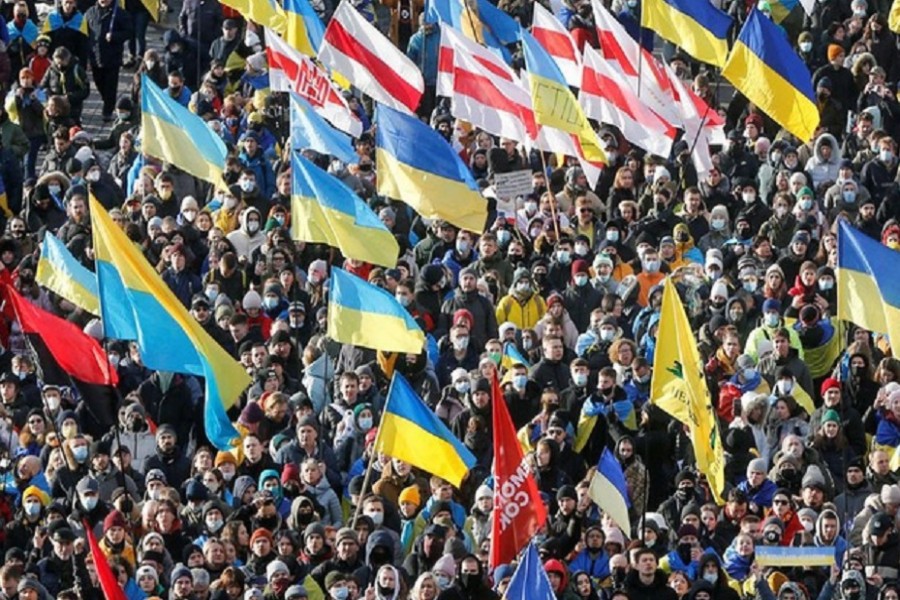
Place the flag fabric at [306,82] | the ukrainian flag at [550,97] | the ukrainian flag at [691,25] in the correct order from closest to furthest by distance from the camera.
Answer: the ukrainian flag at [550,97]
the flag fabric at [306,82]
the ukrainian flag at [691,25]

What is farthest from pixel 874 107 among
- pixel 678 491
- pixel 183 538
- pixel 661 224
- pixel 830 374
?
pixel 183 538

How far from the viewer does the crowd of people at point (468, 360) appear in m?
26.3

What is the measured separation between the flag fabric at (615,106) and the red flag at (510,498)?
736 cm

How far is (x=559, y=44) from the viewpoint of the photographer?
33.8 metres

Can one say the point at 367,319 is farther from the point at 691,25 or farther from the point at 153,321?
the point at 691,25

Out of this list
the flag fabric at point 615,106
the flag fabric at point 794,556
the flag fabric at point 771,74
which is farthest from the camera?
the flag fabric at point 615,106

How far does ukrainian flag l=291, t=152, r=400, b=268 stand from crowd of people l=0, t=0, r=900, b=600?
0.95 m

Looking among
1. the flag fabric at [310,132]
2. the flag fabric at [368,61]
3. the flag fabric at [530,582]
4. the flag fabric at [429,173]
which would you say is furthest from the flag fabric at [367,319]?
the flag fabric at [530,582]

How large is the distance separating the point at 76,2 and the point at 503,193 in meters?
6.75

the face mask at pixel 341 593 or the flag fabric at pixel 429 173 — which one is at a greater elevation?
the flag fabric at pixel 429 173

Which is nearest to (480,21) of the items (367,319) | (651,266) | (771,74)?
(651,266)

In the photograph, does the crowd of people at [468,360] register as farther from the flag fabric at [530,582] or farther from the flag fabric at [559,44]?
the flag fabric at [530,582]

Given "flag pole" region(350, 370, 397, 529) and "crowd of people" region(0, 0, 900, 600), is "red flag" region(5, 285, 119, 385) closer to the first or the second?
"crowd of people" region(0, 0, 900, 600)

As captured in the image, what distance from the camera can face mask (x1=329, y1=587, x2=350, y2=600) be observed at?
2566cm
